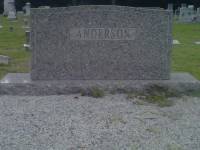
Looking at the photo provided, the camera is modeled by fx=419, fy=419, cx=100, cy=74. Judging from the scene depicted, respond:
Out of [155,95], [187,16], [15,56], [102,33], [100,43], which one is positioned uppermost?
[102,33]

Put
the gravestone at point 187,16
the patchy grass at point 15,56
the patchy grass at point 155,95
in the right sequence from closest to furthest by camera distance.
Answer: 1. the patchy grass at point 155,95
2. the patchy grass at point 15,56
3. the gravestone at point 187,16

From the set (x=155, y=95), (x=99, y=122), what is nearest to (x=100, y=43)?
(x=155, y=95)

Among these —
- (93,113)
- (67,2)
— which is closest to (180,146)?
(93,113)

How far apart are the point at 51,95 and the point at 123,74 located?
3.67 feet

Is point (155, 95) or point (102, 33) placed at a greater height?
point (102, 33)

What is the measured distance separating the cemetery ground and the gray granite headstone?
509mm

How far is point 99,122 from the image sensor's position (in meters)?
4.59

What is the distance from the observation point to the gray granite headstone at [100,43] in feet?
19.6

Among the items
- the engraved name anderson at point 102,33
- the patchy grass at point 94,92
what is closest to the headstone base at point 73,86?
the patchy grass at point 94,92

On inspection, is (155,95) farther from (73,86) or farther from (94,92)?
(73,86)

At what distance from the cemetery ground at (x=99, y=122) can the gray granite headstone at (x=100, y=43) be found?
51 centimetres

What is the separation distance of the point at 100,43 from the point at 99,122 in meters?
1.76

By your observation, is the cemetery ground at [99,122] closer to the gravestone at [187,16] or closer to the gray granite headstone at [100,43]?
the gray granite headstone at [100,43]

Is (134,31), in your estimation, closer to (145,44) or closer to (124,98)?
(145,44)
